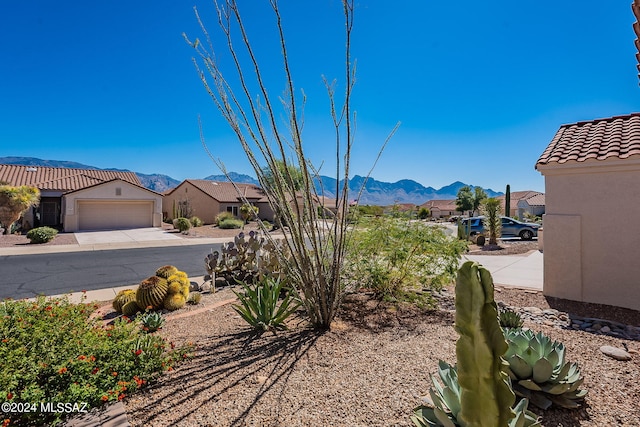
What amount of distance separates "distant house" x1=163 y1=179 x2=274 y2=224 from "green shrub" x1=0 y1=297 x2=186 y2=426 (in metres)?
29.9

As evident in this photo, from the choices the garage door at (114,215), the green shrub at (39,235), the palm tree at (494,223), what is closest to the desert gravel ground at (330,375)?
the palm tree at (494,223)

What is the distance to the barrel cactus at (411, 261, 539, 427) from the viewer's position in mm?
1429

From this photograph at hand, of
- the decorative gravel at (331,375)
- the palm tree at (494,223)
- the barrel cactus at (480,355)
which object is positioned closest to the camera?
the barrel cactus at (480,355)

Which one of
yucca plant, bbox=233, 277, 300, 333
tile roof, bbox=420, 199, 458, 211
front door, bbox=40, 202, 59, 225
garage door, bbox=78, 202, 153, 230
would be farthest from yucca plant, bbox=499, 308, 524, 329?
tile roof, bbox=420, 199, 458, 211

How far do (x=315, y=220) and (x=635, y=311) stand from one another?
6287 mm

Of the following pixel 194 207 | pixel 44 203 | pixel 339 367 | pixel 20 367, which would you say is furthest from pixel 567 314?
pixel 194 207

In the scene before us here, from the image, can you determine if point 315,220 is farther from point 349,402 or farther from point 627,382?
point 627,382

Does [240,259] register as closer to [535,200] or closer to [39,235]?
[39,235]

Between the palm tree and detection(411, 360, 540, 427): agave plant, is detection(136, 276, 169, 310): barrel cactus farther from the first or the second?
the palm tree

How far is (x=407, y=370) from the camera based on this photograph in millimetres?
3318

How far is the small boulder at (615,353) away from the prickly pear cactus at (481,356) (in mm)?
3497

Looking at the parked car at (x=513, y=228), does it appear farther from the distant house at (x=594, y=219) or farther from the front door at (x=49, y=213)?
the front door at (x=49, y=213)

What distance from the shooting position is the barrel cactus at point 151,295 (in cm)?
574

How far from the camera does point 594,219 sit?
20.8 feet
